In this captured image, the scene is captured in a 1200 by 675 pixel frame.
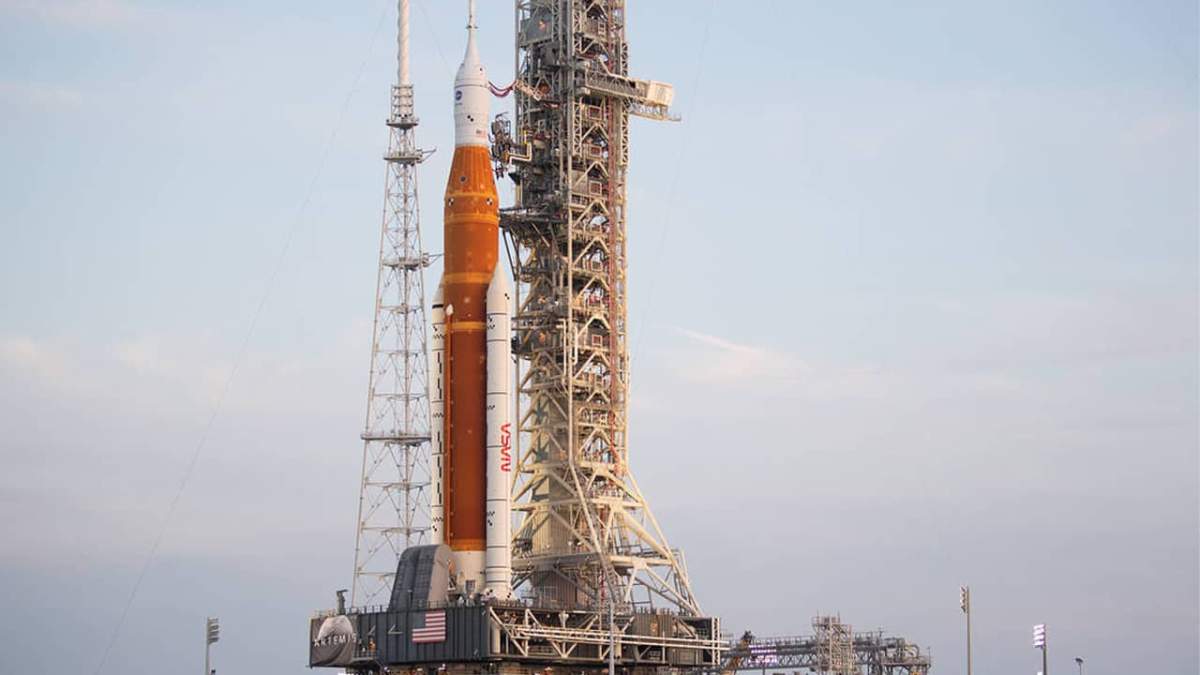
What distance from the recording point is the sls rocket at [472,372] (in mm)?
104062

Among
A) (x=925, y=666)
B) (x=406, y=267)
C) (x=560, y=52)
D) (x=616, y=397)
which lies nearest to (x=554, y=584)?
(x=616, y=397)

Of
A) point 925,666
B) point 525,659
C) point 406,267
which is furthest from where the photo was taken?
point 925,666

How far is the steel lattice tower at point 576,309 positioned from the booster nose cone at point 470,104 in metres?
3.49

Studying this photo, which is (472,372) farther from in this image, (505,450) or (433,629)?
(433,629)

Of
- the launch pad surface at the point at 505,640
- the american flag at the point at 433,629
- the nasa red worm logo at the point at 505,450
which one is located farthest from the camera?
the nasa red worm logo at the point at 505,450

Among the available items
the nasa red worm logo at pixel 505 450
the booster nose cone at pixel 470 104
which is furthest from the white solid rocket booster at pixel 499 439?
the booster nose cone at pixel 470 104

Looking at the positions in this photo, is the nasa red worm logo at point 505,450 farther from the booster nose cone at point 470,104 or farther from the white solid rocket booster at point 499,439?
the booster nose cone at point 470,104

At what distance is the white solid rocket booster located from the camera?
10356 cm

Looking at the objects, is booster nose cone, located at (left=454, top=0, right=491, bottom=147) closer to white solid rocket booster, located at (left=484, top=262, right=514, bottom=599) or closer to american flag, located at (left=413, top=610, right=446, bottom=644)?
white solid rocket booster, located at (left=484, top=262, right=514, bottom=599)

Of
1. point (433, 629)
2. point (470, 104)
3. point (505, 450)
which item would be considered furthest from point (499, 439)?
point (470, 104)

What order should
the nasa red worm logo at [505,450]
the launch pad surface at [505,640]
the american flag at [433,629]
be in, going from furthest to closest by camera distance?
the nasa red worm logo at [505,450], the american flag at [433,629], the launch pad surface at [505,640]

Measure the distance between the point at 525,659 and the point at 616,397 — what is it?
55.0ft

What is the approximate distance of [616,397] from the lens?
112438mm

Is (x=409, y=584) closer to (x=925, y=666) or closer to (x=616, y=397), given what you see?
(x=616, y=397)
